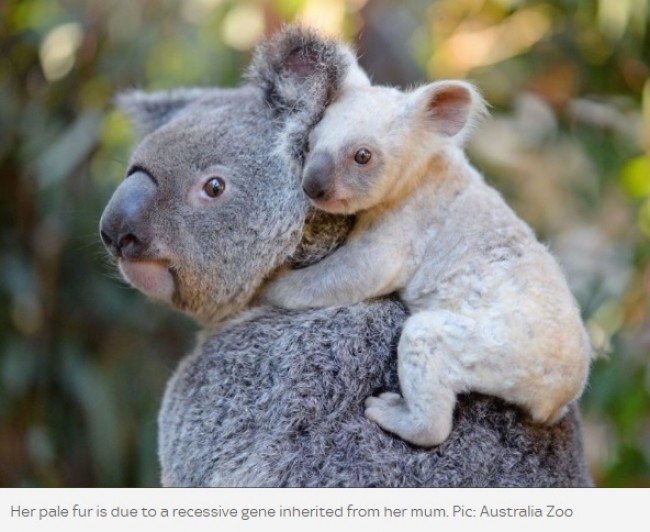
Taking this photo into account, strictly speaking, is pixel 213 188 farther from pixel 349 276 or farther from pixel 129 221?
pixel 349 276

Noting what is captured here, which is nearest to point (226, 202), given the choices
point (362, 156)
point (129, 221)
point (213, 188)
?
point (213, 188)

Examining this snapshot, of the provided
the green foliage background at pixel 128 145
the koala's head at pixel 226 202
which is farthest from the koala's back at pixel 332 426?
the green foliage background at pixel 128 145

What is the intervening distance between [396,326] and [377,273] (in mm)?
145

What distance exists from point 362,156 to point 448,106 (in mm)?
220

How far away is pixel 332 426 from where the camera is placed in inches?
73.4

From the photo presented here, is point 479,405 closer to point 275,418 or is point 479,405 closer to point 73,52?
point 275,418

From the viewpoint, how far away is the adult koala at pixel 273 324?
1.86 meters

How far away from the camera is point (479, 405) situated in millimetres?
1844

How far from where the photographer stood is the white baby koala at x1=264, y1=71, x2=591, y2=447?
172 centimetres

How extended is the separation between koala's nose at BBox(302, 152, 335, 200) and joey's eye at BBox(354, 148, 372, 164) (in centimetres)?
6

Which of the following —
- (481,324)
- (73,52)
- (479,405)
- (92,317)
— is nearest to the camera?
(481,324)

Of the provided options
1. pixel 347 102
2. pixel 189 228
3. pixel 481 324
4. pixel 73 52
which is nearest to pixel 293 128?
pixel 347 102

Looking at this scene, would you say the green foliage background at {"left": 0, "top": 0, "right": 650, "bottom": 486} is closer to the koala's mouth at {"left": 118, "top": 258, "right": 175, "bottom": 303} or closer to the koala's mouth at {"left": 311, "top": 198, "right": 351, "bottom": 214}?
the koala's mouth at {"left": 118, "top": 258, "right": 175, "bottom": 303}

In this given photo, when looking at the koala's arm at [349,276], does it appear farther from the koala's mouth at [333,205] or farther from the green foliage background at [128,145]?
the green foliage background at [128,145]
